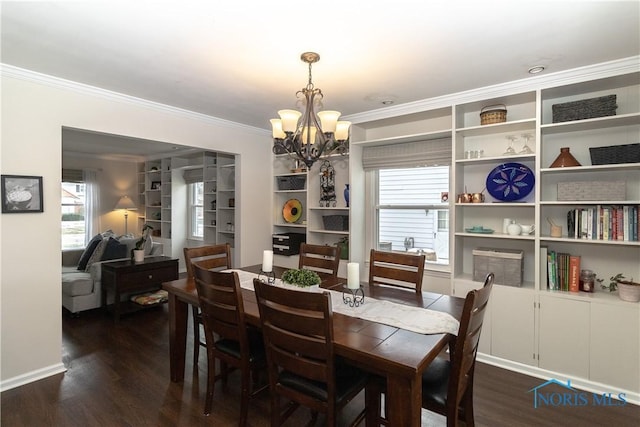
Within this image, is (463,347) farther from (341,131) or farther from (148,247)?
(148,247)

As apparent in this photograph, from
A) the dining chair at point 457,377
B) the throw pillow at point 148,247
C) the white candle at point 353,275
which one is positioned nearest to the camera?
the dining chair at point 457,377

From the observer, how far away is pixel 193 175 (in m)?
6.38

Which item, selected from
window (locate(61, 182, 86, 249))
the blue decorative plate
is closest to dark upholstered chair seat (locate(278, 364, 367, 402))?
the blue decorative plate

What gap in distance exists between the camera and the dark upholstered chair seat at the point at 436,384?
5.27 ft

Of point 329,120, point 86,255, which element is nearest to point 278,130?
→ point 329,120

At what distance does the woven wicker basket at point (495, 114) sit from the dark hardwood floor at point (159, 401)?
216 cm

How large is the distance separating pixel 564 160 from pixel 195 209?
6.01m

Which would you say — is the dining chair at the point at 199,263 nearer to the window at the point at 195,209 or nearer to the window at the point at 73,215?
the window at the point at 195,209

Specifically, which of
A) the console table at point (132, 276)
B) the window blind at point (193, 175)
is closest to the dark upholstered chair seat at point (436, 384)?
the console table at point (132, 276)

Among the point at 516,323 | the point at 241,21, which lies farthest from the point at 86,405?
the point at 516,323

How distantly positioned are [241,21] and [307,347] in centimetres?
176

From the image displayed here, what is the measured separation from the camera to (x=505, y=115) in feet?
9.61

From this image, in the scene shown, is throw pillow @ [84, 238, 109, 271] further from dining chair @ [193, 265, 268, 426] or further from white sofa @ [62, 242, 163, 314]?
dining chair @ [193, 265, 268, 426]

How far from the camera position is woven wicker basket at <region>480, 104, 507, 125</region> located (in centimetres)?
291
